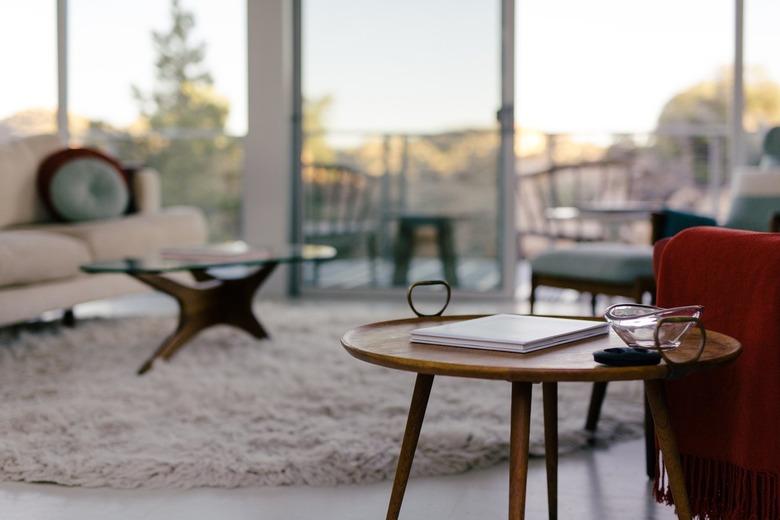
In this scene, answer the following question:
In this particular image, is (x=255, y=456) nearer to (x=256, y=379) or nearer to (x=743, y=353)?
(x=256, y=379)

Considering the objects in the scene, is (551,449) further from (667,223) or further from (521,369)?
(667,223)

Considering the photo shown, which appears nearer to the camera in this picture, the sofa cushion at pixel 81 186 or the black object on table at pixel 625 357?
the black object on table at pixel 625 357

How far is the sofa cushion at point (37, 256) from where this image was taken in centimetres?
353

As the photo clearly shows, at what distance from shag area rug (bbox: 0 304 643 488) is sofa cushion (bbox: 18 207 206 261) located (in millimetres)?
543

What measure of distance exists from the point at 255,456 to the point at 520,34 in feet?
12.6

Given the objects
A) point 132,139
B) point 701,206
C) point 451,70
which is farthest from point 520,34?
point 132,139

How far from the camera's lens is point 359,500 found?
196cm

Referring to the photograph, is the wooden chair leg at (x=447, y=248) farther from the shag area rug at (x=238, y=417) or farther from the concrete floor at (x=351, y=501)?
the concrete floor at (x=351, y=501)

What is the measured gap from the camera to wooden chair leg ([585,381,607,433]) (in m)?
2.40

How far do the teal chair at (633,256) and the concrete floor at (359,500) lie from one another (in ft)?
1.33

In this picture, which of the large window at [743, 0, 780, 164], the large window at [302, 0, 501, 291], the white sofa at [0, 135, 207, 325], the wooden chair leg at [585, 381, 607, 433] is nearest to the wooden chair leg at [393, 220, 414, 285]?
the large window at [302, 0, 501, 291]

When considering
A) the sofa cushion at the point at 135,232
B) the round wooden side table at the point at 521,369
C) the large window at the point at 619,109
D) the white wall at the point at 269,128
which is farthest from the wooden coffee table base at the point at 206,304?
the large window at the point at 619,109

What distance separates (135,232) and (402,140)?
1.80m

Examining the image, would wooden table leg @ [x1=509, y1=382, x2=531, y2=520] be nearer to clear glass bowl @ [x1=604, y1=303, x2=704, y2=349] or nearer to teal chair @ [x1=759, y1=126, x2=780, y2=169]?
clear glass bowl @ [x1=604, y1=303, x2=704, y2=349]
